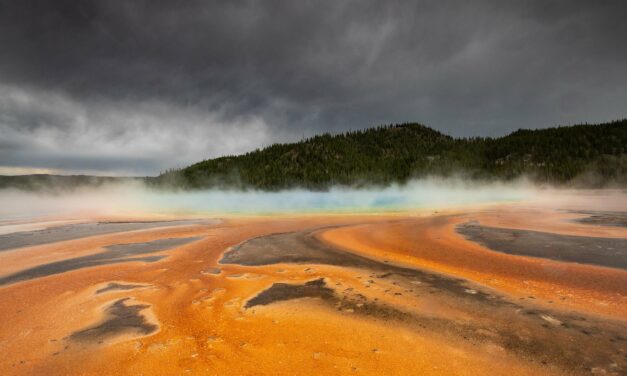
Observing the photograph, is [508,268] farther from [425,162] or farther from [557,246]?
[425,162]

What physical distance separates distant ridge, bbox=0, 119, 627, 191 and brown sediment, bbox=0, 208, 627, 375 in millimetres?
106777

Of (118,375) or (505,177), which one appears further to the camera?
(505,177)

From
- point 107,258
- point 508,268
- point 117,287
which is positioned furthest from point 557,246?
point 107,258

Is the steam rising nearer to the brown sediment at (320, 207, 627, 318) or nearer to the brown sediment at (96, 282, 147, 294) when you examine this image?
the brown sediment at (320, 207, 627, 318)

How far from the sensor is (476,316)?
6711 millimetres

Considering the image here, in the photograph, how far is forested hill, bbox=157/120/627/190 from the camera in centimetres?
10756

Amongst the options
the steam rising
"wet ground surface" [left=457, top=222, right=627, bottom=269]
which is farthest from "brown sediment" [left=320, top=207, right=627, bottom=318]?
the steam rising

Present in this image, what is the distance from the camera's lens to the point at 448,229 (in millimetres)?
19250

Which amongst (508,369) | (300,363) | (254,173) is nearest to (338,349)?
(300,363)

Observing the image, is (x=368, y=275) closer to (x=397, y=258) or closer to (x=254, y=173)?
(x=397, y=258)

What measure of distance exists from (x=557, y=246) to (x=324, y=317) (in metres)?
11.5

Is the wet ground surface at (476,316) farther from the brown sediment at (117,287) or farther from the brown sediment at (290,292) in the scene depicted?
the brown sediment at (117,287)

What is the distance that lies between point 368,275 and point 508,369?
527 cm

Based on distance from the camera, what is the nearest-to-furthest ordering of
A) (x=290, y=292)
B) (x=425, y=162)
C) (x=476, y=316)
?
1. (x=476, y=316)
2. (x=290, y=292)
3. (x=425, y=162)
